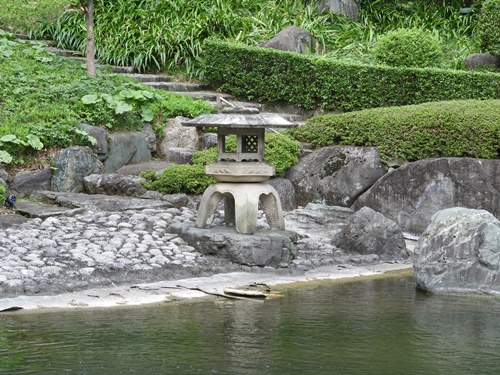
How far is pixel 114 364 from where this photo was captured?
8.31 meters

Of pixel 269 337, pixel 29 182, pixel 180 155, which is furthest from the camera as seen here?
pixel 180 155

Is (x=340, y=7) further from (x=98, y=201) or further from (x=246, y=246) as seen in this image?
(x=246, y=246)

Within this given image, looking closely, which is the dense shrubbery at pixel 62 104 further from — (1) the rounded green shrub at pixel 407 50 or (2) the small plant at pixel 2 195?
(1) the rounded green shrub at pixel 407 50

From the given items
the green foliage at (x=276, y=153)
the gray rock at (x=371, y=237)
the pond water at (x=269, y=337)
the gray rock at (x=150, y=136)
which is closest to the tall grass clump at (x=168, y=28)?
the gray rock at (x=150, y=136)

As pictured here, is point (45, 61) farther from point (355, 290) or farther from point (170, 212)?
point (355, 290)

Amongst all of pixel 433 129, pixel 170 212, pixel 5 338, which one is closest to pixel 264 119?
pixel 170 212

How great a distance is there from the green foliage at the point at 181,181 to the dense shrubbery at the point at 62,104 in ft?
5.95

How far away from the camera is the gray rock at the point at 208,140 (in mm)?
18031

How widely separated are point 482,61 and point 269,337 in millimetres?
13897

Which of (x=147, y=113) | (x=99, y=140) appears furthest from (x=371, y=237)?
(x=147, y=113)

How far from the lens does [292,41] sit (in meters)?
22.4

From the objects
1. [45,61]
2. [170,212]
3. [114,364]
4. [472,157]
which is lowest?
[114,364]

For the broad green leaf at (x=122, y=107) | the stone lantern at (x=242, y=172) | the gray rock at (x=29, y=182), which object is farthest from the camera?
the broad green leaf at (x=122, y=107)

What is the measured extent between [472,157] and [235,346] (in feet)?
27.3
